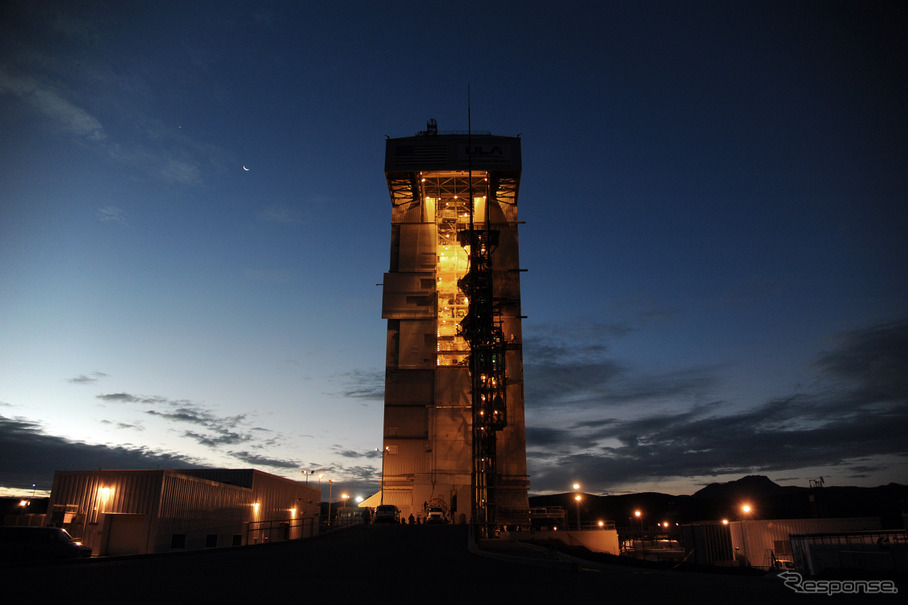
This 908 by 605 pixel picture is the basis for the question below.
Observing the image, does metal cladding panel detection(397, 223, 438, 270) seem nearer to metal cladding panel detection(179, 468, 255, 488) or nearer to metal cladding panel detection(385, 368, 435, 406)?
metal cladding panel detection(385, 368, 435, 406)

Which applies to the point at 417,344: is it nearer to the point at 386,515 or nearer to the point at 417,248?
the point at 417,248

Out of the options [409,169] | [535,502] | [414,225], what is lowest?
[535,502]

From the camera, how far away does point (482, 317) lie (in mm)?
38375

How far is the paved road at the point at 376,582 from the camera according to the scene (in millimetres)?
8500

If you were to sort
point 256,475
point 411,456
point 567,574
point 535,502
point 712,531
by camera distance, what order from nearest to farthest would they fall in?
point 567,574
point 256,475
point 712,531
point 411,456
point 535,502

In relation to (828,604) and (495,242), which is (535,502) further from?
(828,604)

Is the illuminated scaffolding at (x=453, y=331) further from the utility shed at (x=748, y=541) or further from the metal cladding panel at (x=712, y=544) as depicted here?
the utility shed at (x=748, y=541)

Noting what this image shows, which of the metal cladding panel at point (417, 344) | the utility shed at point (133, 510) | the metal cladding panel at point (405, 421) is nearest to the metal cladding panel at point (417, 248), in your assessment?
the metal cladding panel at point (417, 344)

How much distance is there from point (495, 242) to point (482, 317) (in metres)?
6.80

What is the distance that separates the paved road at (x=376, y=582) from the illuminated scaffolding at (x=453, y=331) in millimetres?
21229

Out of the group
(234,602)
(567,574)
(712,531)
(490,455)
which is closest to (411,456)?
(490,455)

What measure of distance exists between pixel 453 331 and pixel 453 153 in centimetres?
1459

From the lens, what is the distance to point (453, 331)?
44.5 metres

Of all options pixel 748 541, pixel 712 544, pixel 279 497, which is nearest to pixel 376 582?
pixel 279 497
